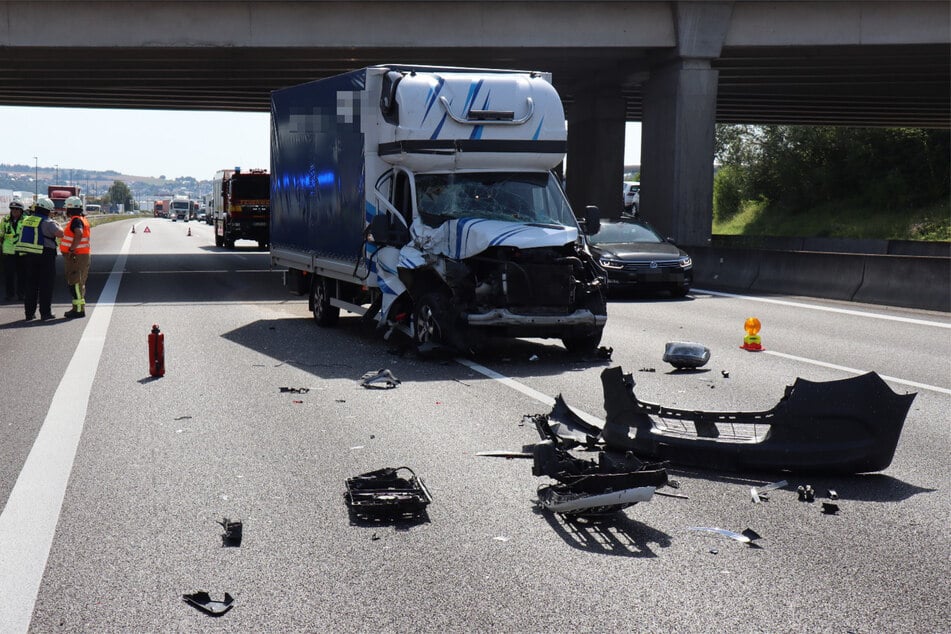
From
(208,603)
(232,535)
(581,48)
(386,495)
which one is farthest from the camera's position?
(581,48)

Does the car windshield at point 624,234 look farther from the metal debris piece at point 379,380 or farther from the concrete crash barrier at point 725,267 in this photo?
the metal debris piece at point 379,380

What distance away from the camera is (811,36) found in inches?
1176

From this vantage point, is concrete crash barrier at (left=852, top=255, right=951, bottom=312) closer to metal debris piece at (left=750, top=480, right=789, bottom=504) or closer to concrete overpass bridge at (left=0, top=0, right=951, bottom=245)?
concrete overpass bridge at (left=0, top=0, right=951, bottom=245)

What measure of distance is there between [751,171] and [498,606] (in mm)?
70839

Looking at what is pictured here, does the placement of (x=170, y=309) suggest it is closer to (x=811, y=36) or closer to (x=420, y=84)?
(x=420, y=84)

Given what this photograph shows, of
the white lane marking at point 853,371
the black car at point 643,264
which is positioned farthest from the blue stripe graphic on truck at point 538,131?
the black car at point 643,264

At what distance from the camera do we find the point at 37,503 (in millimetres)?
6340

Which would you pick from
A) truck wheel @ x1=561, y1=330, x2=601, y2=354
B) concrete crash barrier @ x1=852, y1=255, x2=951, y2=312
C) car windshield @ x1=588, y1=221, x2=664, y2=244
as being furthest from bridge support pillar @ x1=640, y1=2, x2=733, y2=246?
truck wheel @ x1=561, y1=330, x2=601, y2=354

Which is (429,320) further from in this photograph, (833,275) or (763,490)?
(833,275)

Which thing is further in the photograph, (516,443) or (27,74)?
(27,74)

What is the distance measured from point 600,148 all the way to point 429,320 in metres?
26.3

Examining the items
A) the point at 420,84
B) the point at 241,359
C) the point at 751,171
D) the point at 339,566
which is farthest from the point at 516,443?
the point at 751,171

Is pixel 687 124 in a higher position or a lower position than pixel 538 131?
higher

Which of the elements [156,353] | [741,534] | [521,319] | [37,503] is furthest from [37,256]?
[741,534]
